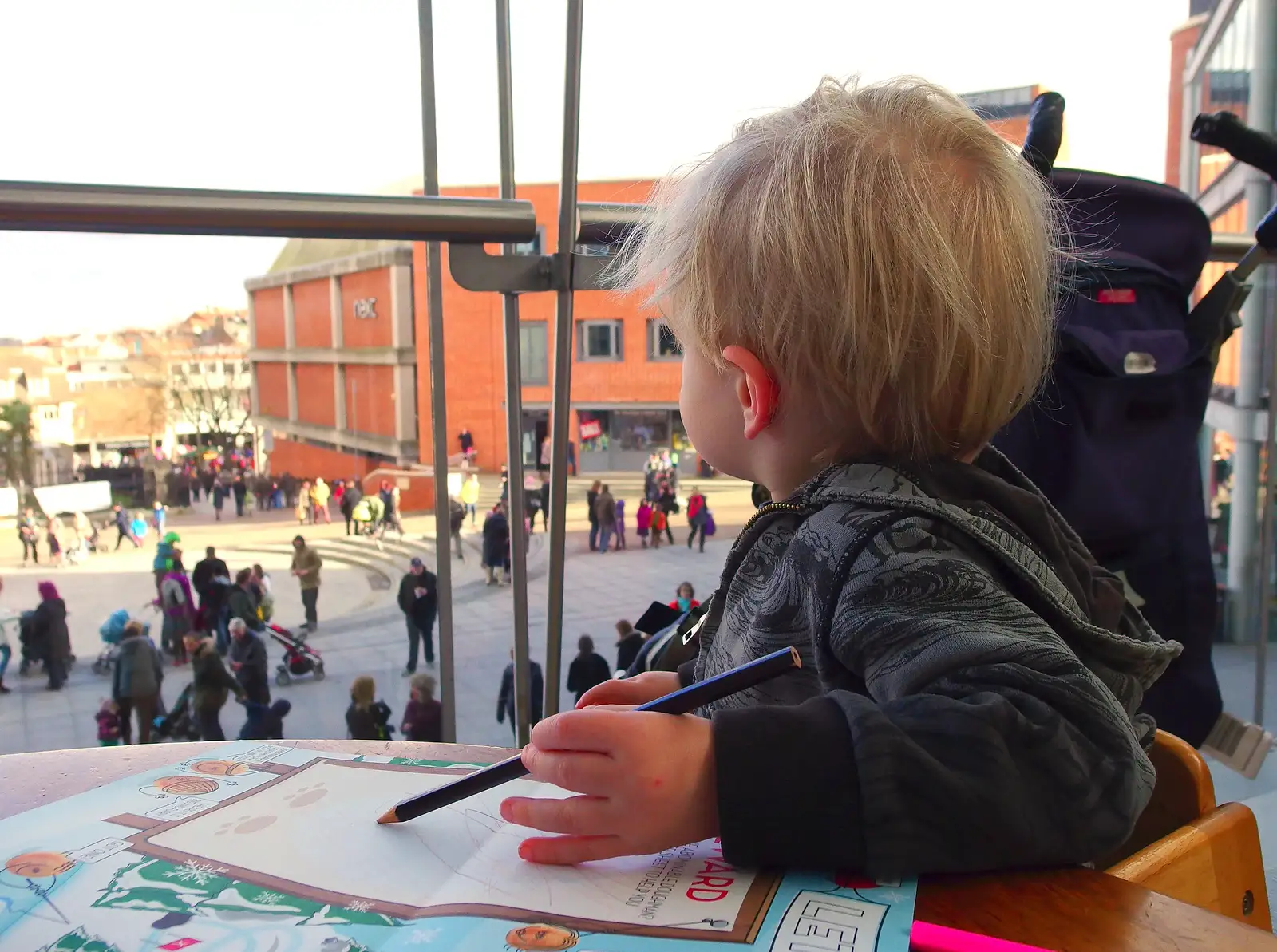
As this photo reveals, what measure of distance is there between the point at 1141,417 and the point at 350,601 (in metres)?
3.81

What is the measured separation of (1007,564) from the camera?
48cm

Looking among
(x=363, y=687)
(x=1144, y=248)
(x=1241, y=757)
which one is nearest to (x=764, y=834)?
(x=1241, y=757)

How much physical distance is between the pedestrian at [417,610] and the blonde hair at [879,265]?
3314 mm

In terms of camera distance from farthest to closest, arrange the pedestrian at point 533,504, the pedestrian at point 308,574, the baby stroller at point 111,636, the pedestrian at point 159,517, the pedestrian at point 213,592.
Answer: the baby stroller at point 111,636, the pedestrian at point 308,574, the pedestrian at point 213,592, the pedestrian at point 159,517, the pedestrian at point 533,504

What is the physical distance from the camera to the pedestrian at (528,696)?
156cm

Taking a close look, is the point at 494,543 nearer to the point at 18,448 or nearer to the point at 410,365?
the point at 410,365

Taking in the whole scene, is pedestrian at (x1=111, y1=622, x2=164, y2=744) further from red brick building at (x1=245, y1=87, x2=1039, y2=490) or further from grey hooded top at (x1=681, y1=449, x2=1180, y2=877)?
grey hooded top at (x1=681, y1=449, x2=1180, y2=877)

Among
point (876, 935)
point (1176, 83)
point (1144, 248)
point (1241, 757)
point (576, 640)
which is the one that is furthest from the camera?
point (1176, 83)

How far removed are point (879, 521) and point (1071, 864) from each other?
0.18 meters

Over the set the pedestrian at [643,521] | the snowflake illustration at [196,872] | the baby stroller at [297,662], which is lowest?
the baby stroller at [297,662]

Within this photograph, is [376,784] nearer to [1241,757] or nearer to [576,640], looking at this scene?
[1241,757]

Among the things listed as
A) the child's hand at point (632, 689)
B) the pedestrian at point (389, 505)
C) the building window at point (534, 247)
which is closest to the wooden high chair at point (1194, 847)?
the child's hand at point (632, 689)

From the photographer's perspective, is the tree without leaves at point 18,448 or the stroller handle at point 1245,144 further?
the tree without leaves at point 18,448

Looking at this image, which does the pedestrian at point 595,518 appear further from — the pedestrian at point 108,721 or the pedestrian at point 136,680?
the pedestrian at point 108,721
